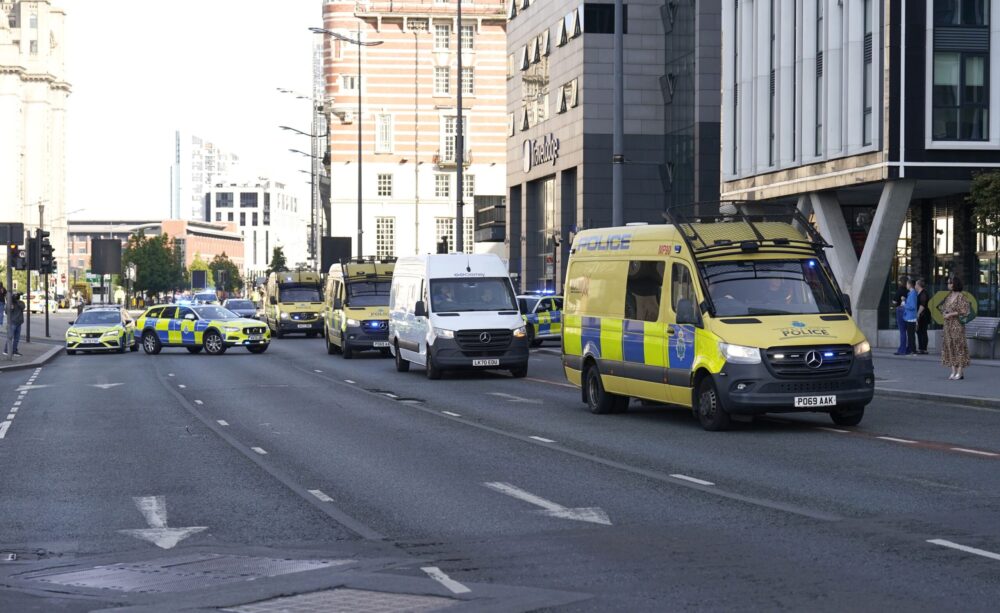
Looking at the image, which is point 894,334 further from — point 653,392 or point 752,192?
point 653,392

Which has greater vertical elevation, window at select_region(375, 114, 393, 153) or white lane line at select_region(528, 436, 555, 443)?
window at select_region(375, 114, 393, 153)

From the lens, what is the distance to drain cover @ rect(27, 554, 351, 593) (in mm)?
8164

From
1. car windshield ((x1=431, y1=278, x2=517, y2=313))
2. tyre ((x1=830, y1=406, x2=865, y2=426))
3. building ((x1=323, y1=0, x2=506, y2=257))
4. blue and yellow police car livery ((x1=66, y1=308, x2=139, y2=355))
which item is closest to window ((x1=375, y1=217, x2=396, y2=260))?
building ((x1=323, y1=0, x2=506, y2=257))

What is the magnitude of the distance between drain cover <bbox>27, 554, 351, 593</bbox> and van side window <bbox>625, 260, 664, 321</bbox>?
10245 millimetres

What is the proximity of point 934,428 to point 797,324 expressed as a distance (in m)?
2.21

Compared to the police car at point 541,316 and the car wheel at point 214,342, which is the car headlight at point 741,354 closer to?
the police car at point 541,316

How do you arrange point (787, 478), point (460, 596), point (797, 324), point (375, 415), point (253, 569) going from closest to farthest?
point (460, 596), point (253, 569), point (787, 478), point (797, 324), point (375, 415)

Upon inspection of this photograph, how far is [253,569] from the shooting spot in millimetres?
8586

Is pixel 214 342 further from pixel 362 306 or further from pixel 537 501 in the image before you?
pixel 537 501

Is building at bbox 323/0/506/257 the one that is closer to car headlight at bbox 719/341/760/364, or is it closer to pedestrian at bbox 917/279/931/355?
pedestrian at bbox 917/279/931/355

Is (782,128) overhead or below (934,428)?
overhead

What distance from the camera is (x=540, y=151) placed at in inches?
2874

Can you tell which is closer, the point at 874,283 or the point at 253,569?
the point at 253,569

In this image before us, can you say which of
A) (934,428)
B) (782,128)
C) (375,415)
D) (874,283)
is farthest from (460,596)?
(782,128)
